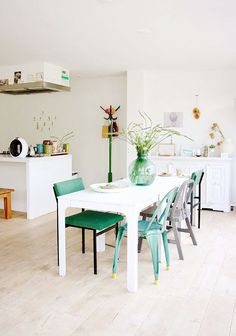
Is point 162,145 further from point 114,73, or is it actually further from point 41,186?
A: point 41,186

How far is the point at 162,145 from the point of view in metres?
6.14

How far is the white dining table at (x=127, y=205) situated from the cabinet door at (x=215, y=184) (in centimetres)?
235

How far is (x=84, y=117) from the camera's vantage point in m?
6.89

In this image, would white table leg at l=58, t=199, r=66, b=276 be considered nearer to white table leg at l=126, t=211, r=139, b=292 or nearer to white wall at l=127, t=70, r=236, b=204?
white table leg at l=126, t=211, r=139, b=292

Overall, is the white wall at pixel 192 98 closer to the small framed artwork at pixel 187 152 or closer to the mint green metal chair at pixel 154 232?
the small framed artwork at pixel 187 152

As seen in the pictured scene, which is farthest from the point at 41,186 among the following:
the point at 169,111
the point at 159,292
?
the point at 159,292

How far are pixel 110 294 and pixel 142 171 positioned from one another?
1246 millimetres

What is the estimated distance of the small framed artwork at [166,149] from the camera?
611cm

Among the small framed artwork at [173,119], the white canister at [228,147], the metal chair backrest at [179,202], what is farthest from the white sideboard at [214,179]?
the metal chair backrest at [179,202]

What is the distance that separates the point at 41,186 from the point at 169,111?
2613 mm

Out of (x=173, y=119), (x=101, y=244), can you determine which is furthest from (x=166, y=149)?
(x=101, y=244)

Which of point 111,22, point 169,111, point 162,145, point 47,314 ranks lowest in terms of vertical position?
point 47,314

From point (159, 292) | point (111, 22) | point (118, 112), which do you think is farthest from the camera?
point (118, 112)

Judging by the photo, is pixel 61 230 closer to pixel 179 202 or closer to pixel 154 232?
pixel 154 232
